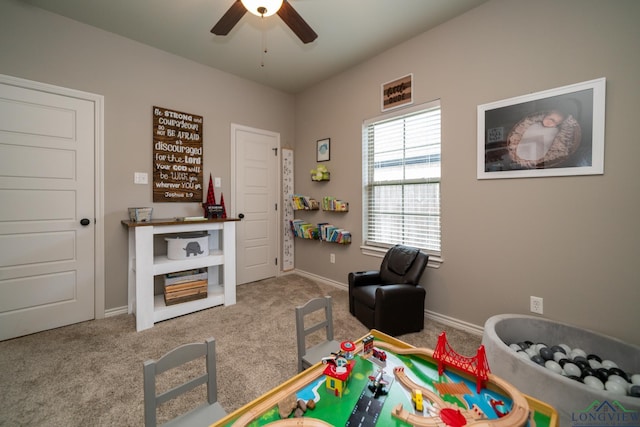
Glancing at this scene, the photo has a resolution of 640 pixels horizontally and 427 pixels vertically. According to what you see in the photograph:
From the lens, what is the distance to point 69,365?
1.96m

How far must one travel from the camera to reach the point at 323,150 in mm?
3902

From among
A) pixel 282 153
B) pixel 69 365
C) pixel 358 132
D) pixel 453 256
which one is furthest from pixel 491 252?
pixel 69 365

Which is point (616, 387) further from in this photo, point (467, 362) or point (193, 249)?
point (193, 249)

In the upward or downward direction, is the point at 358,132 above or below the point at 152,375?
above

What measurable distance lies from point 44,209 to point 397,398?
11.1ft

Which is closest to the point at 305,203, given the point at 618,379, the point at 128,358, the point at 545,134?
the point at 128,358

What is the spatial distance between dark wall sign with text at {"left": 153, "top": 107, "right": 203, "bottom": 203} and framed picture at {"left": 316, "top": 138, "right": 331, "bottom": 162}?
5.41 feet

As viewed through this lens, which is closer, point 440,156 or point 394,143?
point 440,156

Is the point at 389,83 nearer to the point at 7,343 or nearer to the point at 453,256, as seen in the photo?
the point at 453,256

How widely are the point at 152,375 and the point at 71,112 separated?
2.94m

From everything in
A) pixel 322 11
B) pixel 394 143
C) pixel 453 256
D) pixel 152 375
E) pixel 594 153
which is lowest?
pixel 152 375

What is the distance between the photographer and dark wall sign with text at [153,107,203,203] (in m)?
3.07

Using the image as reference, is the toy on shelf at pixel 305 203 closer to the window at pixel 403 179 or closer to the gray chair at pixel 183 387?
the window at pixel 403 179


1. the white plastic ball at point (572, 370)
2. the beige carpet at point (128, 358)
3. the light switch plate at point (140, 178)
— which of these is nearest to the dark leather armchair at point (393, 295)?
the beige carpet at point (128, 358)
